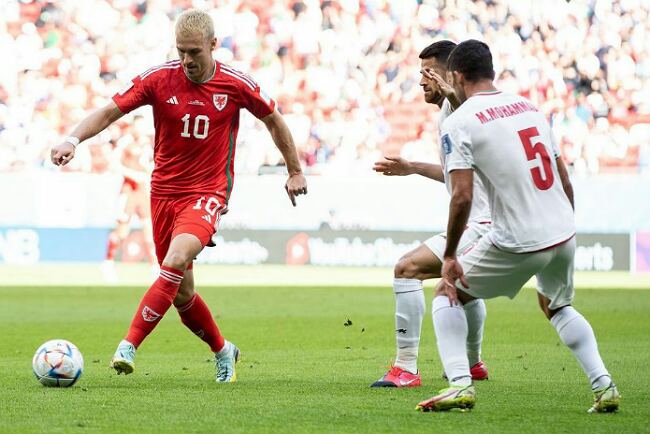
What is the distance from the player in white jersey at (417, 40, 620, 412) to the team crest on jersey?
209cm

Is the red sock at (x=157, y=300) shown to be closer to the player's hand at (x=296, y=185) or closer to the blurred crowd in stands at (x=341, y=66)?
the player's hand at (x=296, y=185)

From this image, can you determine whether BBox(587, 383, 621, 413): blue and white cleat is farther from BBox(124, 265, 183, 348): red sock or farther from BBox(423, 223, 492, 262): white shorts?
BBox(124, 265, 183, 348): red sock

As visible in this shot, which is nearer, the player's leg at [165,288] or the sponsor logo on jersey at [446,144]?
the sponsor logo on jersey at [446,144]

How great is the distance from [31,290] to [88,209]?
22.5 feet

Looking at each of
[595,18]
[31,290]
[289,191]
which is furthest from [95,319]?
[595,18]

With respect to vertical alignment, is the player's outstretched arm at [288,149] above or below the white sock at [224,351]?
above

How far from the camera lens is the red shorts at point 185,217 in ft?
24.4

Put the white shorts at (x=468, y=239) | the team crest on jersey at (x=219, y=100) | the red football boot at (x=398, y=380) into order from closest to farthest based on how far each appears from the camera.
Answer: the white shorts at (x=468, y=239) → the red football boot at (x=398, y=380) → the team crest on jersey at (x=219, y=100)

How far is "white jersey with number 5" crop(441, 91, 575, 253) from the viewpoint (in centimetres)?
578

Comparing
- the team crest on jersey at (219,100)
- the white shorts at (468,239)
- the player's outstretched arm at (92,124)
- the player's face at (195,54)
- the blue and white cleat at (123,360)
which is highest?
the player's face at (195,54)

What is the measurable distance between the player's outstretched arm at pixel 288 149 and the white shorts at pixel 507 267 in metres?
2.07

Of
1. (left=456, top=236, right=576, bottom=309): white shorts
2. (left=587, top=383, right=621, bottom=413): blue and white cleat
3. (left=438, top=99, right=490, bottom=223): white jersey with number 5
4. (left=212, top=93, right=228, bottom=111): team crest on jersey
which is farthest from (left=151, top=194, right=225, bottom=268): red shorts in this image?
(left=587, top=383, right=621, bottom=413): blue and white cleat

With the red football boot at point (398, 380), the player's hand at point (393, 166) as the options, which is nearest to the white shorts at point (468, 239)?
the player's hand at point (393, 166)

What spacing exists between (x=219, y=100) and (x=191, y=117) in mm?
216
